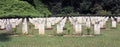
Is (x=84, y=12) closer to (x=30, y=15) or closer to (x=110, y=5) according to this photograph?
(x=110, y=5)

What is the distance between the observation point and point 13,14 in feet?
121

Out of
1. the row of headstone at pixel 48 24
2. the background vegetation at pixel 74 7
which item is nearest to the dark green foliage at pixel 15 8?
the background vegetation at pixel 74 7

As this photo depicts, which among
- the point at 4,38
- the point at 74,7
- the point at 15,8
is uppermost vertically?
the point at 4,38

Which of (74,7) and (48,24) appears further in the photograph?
(74,7)

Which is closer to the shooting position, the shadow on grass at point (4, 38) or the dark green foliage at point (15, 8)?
the shadow on grass at point (4, 38)

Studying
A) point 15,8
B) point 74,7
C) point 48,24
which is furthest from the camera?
point 74,7

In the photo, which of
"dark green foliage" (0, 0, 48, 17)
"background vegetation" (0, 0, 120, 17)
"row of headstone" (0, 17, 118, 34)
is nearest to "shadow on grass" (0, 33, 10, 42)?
"row of headstone" (0, 17, 118, 34)

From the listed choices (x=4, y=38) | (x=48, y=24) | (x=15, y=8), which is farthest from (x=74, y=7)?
(x=4, y=38)

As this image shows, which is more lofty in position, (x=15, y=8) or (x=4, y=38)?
(x=4, y=38)

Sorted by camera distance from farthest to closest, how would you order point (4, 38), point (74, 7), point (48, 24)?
1. point (74, 7)
2. point (48, 24)
3. point (4, 38)

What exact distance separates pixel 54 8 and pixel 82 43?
2970 centimetres

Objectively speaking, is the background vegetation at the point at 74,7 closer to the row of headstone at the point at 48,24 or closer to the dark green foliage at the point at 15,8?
the dark green foliage at the point at 15,8

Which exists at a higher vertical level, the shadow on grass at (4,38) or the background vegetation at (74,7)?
the shadow on grass at (4,38)

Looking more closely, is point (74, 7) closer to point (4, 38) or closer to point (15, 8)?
point (15, 8)
